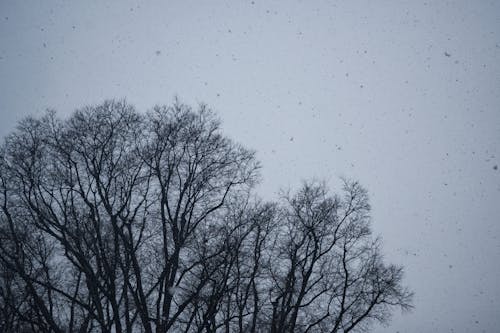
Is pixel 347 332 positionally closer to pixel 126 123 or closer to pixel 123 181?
pixel 123 181

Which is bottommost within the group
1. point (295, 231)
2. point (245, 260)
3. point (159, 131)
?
point (245, 260)

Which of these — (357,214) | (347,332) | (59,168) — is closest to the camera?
(59,168)

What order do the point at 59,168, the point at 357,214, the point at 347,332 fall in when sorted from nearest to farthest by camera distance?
the point at 59,168 < the point at 347,332 < the point at 357,214

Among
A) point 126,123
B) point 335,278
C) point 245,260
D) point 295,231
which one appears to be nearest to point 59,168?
point 126,123

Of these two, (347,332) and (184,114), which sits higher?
(184,114)

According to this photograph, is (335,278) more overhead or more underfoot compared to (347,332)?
more overhead

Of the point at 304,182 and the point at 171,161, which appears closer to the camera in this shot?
the point at 171,161

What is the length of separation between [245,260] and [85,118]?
9.71 meters

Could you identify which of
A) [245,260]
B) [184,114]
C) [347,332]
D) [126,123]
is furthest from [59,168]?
[347,332]

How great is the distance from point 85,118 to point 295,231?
11138 millimetres

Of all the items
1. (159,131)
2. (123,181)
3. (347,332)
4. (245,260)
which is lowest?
(347,332)

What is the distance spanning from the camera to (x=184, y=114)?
15633 millimetres

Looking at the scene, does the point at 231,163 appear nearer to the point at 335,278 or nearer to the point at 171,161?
the point at 171,161

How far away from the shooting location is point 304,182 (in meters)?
17.8
